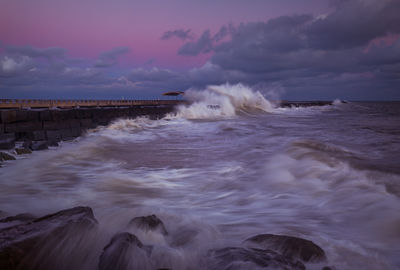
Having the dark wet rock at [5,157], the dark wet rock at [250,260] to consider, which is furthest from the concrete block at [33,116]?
the dark wet rock at [250,260]

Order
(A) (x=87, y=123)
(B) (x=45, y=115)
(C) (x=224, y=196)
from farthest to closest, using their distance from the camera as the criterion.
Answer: (A) (x=87, y=123), (B) (x=45, y=115), (C) (x=224, y=196)

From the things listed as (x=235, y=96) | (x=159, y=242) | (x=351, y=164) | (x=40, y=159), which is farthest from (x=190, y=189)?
(x=235, y=96)

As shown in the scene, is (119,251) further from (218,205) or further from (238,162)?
(238,162)

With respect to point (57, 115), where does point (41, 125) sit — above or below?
below

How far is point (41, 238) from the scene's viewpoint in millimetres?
1840

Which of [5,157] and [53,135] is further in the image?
[53,135]

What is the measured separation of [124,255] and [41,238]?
1.75ft

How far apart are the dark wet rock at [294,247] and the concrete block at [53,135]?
830 centimetres

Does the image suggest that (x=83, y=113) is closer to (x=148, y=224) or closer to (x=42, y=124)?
(x=42, y=124)

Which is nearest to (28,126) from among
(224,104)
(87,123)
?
(87,123)

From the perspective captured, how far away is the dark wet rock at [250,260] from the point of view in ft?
5.76

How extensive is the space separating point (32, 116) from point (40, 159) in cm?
395

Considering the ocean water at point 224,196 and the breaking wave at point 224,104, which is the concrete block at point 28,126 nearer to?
the ocean water at point 224,196

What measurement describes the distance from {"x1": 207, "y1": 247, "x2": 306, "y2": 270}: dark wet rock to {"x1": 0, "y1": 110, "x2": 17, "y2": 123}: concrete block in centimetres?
867
